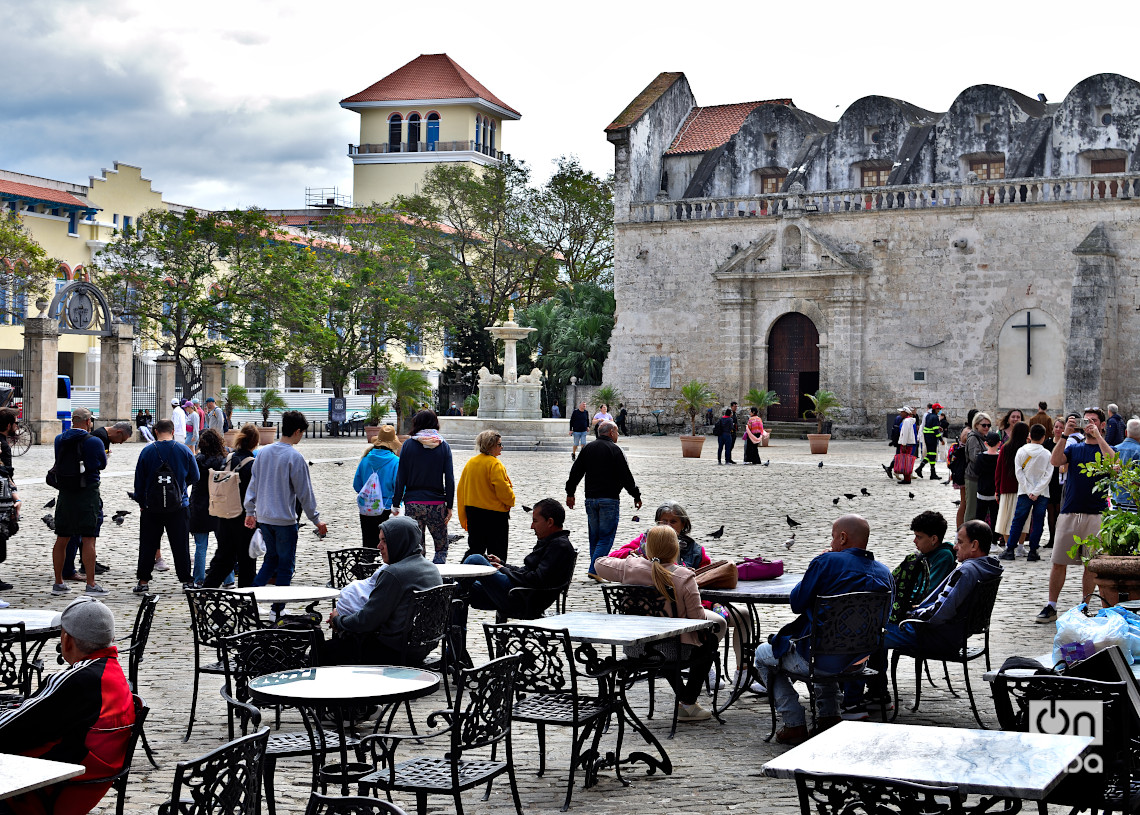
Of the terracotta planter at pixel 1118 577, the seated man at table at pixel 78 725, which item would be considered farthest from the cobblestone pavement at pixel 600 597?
the terracotta planter at pixel 1118 577

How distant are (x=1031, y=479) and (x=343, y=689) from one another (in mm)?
9562

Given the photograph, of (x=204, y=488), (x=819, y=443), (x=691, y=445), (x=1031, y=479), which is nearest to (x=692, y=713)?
(x=204, y=488)

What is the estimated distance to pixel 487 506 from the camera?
10.5m

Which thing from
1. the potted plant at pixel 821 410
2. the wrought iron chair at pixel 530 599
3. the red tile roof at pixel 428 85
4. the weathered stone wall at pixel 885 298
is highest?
the red tile roof at pixel 428 85

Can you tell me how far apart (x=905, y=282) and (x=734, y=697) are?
1298 inches

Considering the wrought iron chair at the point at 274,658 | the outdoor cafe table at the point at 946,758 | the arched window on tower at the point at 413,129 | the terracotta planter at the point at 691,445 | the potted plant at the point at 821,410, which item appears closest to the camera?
the outdoor cafe table at the point at 946,758

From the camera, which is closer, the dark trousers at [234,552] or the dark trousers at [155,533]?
the dark trousers at [234,552]

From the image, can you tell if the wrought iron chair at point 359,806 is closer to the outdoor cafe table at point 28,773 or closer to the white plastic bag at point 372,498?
the outdoor cafe table at point 28,773

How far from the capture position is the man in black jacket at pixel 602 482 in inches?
467

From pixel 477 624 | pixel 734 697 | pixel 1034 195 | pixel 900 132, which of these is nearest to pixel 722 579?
pixel 734 697

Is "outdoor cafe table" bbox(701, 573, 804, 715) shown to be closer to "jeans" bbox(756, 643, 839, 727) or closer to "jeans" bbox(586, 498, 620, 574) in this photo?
"jeans" bbox(756, 643, 839, 727)

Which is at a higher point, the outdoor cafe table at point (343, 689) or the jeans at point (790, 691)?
the outdoor cafe table at point (343, 689)

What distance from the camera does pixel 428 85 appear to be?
246ft

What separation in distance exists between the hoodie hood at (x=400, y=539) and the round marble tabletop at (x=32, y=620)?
1715mm
